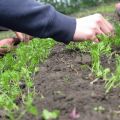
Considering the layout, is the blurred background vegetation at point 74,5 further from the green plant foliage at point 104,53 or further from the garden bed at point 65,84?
the green plant foliage at point 104,53

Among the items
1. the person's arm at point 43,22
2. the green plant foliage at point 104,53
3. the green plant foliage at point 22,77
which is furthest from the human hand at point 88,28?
the green plant foliage at point 22,77

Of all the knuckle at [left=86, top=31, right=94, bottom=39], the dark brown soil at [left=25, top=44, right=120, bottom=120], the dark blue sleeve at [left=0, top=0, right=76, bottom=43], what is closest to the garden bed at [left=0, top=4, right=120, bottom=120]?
the dark brown soil at [left=25, top=44, right=120, bottom=120]

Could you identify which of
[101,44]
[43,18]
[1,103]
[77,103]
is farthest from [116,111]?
[101,44]

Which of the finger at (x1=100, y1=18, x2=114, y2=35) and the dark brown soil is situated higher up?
the finger at (x1=100, y1=18, x2=114, y2=35)

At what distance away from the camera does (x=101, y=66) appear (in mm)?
3033

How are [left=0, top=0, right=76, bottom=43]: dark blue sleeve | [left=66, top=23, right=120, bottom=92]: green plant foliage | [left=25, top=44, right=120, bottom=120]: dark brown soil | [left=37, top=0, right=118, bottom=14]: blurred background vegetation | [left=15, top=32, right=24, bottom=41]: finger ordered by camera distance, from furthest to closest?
[left=37, top=0, right=118, bottom=14]: blurred background vegetation
[left=15, top=32, right=24, bottom=41]: finger
[left=0, top=0, right=76, bottom=43]: dark blue sleeve
[left=66, top=23, right=120, bottom=92]: green plant foliage
[left=25, top=44, right=120, bottom=120]: dark brown soil

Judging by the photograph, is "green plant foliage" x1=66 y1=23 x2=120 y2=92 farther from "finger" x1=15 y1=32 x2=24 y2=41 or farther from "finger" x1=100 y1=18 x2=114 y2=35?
"finger" x1=15 y1=32 x2=24 y2=41

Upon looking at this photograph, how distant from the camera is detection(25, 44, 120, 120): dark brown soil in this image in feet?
6.91

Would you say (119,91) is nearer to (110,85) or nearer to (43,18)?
(110,85)

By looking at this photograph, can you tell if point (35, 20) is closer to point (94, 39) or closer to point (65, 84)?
point (65, 84)

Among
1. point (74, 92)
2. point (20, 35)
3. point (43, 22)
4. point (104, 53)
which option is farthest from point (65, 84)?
point (20, 35)

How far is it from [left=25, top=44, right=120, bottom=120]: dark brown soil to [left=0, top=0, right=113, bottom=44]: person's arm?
0.86ft

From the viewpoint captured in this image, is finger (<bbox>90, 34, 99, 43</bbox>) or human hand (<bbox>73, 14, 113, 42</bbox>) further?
finger (<bbox>90, 34, 99, 43</bbox>)

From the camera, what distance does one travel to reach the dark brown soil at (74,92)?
2105mm
